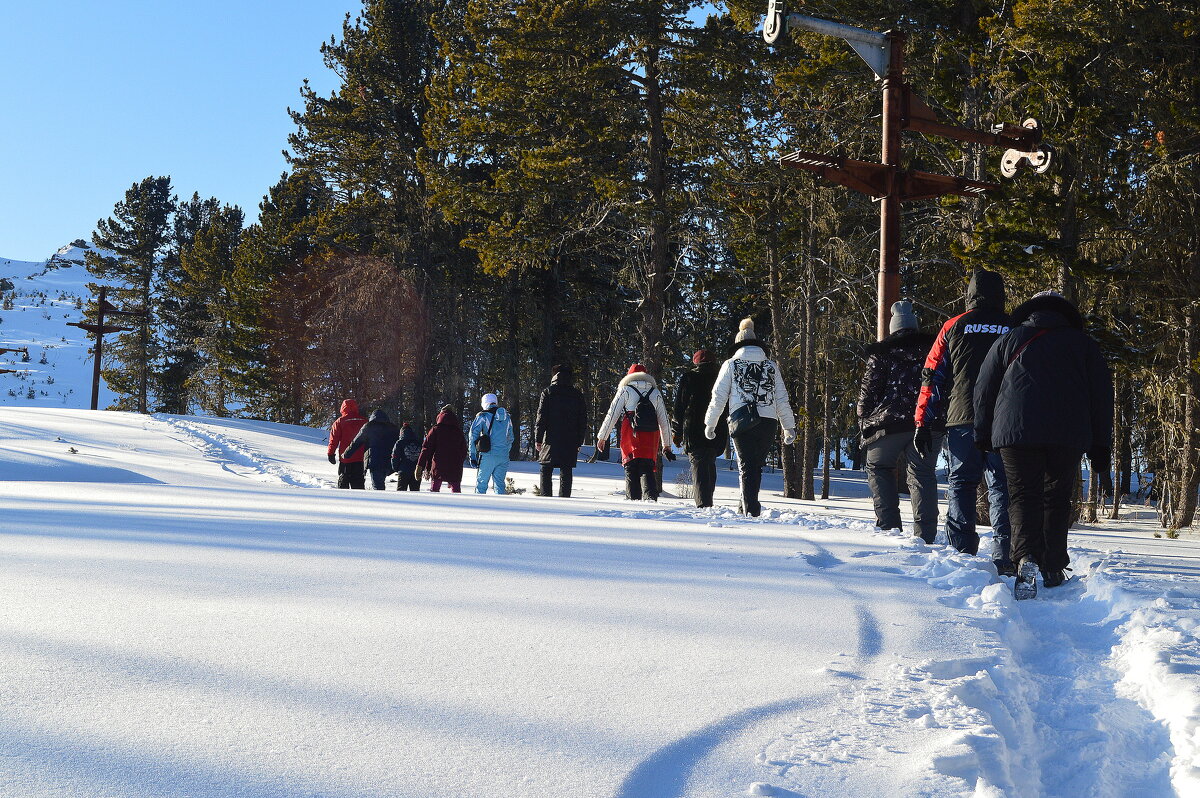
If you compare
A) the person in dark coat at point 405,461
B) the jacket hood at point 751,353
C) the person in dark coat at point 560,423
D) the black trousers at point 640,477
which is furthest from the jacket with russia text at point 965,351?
the person in dark coat at point 405,461

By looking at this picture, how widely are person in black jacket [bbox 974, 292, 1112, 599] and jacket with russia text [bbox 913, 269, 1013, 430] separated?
78 centimetres

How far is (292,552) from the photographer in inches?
187

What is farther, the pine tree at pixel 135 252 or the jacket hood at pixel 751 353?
the pine tree at pixel 135 252

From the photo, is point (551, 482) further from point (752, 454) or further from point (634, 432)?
point (752, 454)

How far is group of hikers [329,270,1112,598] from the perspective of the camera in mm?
5477

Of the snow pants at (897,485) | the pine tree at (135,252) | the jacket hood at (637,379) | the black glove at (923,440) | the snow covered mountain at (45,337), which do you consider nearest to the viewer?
the black glove at (923,440)

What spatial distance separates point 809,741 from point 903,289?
19.9 meters

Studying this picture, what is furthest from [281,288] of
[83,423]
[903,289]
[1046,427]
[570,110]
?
[1046,427]

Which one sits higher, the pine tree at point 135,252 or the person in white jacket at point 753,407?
the pine tree at point 135,252

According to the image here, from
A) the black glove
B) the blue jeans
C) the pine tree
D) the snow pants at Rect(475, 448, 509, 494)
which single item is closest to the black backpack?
the snow pants at Rect(475, 448, 509, 494)

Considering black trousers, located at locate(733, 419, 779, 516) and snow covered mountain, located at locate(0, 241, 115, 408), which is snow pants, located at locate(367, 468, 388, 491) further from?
snow covered mountain, located at locate(0, 241, 115, 408)

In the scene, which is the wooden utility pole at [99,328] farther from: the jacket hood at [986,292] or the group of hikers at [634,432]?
the jacket hood at [986,292]

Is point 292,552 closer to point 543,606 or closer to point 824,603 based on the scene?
point 543,606

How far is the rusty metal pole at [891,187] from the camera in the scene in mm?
9281
